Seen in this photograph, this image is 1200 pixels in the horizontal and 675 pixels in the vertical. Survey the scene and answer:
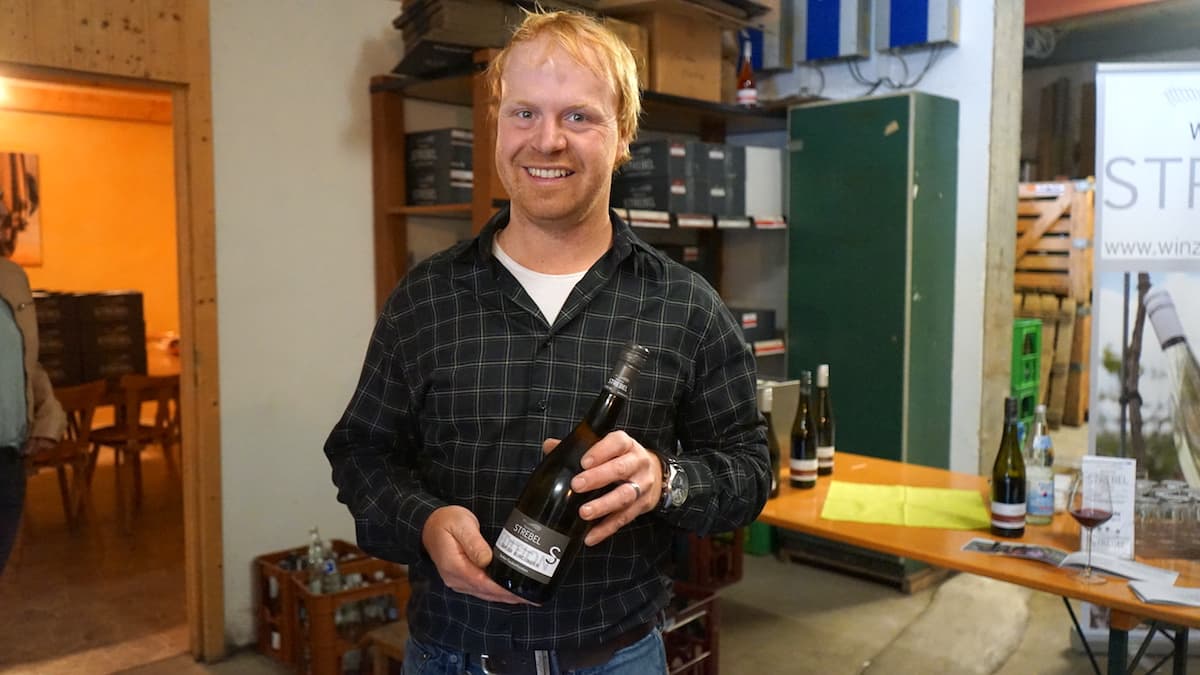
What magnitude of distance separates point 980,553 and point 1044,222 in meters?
6.20

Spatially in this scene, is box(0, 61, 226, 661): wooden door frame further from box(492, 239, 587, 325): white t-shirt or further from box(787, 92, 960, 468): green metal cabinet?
box(787, 92, 960, 468): green metal cabinet

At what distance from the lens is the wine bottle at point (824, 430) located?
2961mm

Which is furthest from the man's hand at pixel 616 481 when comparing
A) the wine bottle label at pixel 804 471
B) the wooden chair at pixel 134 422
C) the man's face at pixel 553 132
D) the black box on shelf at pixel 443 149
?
the wooden chair at pixel 134 422

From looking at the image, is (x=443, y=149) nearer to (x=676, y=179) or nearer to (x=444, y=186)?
(x=444, y=186)

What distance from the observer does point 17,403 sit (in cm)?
293

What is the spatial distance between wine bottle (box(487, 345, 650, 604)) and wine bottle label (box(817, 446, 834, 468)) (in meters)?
1.91

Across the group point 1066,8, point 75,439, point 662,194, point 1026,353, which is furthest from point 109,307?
point 1066,8

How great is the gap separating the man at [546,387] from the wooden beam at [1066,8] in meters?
5.81

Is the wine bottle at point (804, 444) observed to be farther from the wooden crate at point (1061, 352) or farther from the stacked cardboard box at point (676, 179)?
the wooden crate at point (1061, 352)

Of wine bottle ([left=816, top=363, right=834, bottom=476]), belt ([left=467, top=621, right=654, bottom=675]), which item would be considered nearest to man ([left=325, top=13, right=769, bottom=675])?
belt ([left=467, top=621, right=654, bottom=675])

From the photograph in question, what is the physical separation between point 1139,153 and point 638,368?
8.27ft

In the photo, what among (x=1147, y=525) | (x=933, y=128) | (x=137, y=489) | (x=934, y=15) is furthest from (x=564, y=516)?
(x=137, y=489)

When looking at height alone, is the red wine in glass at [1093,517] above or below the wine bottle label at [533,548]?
below

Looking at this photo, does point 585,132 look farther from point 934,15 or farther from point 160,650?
point 934,15
